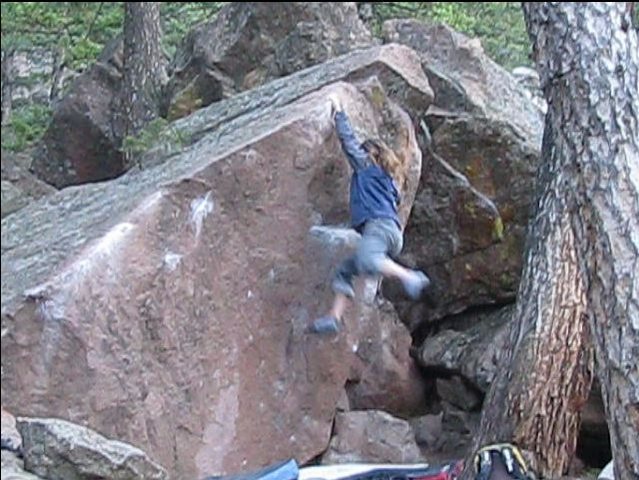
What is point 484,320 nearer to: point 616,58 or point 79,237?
point 79,237

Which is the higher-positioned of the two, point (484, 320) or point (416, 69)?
point (416, 69)

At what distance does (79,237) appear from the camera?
5941mm

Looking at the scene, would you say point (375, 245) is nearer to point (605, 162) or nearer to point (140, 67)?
point (605, 162)

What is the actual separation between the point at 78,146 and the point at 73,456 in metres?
6.79

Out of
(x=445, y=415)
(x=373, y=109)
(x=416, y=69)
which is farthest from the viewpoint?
(x=445, y=415)

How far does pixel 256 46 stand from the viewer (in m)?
10.1

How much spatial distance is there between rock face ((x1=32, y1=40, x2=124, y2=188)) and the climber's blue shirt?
15.4 feet

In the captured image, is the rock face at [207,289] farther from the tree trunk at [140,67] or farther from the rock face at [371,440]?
the tree trunk at [140,67]

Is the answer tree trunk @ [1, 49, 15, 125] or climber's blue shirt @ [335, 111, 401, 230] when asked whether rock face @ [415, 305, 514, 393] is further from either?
tree trunk @ [1, 49, 15, 125]

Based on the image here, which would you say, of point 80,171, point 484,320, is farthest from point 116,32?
point 484,320

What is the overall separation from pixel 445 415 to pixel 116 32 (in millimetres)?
6275

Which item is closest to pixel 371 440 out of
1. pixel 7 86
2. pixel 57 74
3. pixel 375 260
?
pixel 375 260

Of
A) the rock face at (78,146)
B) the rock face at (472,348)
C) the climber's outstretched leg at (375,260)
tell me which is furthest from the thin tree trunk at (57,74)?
the climber's outstretched leg at (375,260)

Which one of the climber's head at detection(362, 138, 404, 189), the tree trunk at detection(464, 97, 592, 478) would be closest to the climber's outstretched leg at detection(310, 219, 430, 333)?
the climber's head at detection(362, 138, 404, 189)
